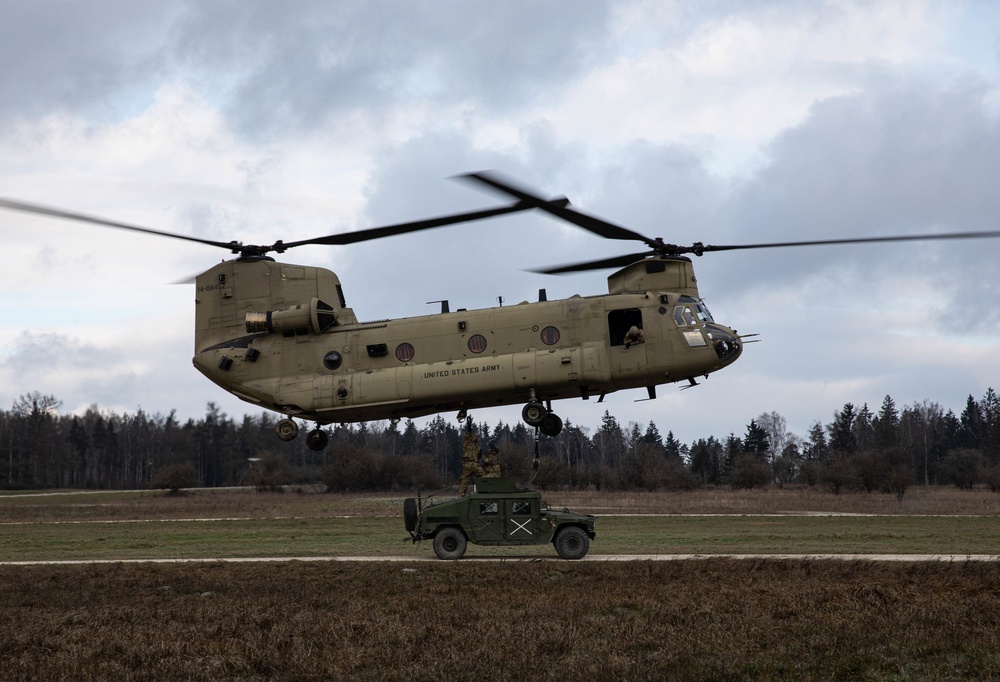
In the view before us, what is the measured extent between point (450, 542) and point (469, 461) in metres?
2.29

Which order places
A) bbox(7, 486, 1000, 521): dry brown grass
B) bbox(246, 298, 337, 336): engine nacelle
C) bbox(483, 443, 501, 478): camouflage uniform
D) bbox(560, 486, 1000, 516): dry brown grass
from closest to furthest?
bbox(246, 298, 337, 336): engine nacelle, bbox(483, 443, 501, 478): camouflage uniform, bbox(560, 486, 1000, 516): dry brown grass, bbox(7, 486, 1000, 521): dry brown grass

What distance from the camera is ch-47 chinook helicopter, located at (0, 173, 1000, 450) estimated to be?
22812 millimetres

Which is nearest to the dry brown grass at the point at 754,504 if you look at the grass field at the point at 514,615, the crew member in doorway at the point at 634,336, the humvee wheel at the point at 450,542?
the grass field at the point at 514,615

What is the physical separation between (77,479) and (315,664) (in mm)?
Result: 126930

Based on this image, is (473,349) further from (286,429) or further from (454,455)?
(454,455)

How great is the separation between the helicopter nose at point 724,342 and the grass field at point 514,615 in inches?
199

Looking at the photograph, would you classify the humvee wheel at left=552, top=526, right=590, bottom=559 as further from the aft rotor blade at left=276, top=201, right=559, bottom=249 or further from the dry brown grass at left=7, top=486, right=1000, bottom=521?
the dry brown grass at left=7, top=486, right=1000, bottom=521

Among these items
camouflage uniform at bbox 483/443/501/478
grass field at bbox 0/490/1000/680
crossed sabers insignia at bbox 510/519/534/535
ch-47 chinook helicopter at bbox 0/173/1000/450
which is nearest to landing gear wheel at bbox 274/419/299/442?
ch-47 chinook helicopter at bbox 0/173/1000/450

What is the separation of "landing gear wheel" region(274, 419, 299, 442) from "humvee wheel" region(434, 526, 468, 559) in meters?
5.53

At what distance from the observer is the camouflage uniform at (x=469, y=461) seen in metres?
26.1

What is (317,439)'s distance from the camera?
23719 millimetres

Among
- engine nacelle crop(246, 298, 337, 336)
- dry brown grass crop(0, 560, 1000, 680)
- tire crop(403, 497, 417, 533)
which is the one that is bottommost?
dry brown grass crop(0, 560, 1000, 680)

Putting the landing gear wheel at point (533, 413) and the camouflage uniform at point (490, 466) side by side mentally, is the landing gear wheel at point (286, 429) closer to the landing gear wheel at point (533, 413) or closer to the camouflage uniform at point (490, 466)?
the landing gear wheel at point (533, 413)

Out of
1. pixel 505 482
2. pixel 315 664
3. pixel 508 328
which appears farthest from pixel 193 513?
pixel 315 664
